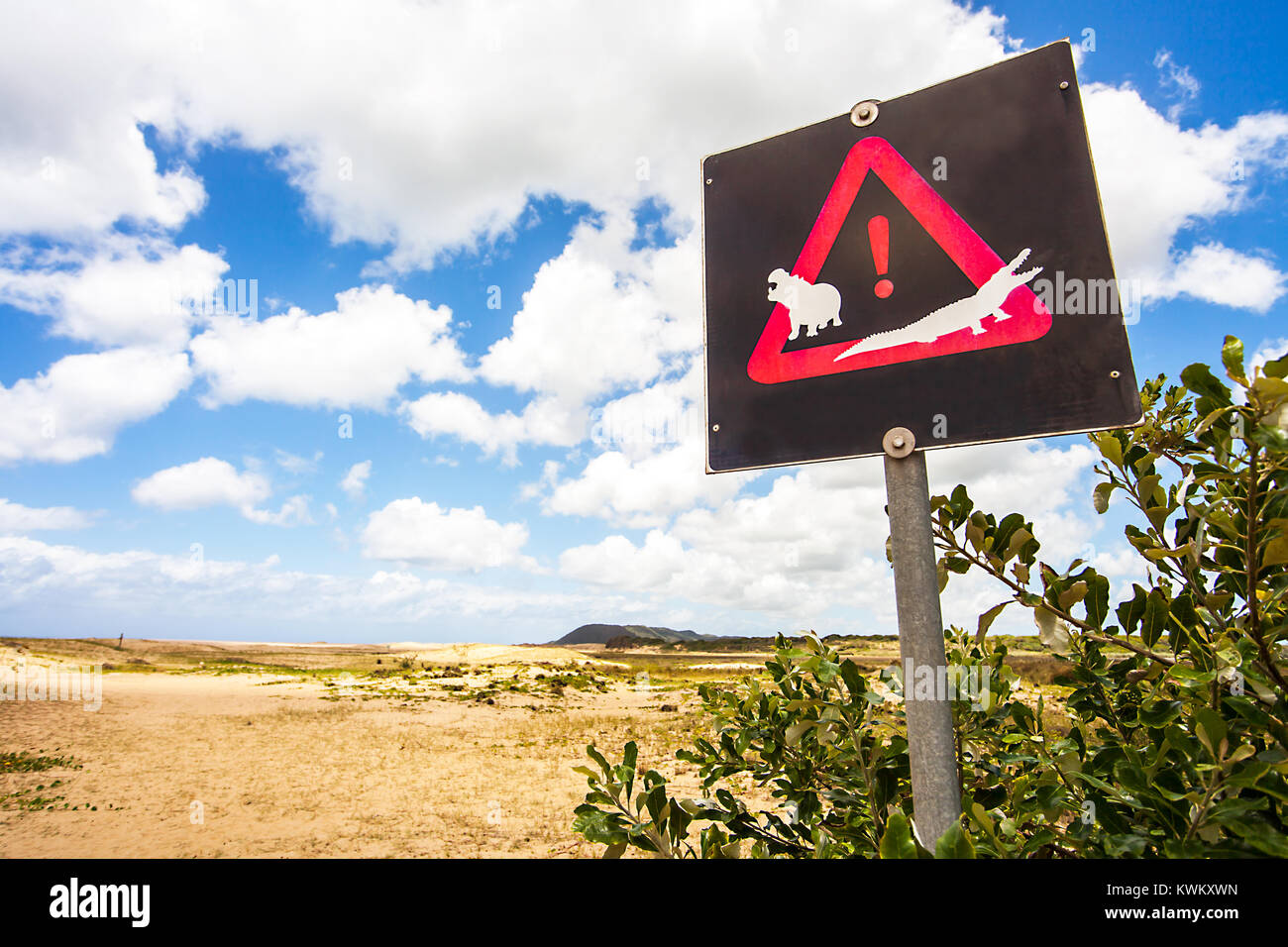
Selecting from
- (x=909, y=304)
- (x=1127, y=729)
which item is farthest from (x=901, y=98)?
(x=1127, y=729)

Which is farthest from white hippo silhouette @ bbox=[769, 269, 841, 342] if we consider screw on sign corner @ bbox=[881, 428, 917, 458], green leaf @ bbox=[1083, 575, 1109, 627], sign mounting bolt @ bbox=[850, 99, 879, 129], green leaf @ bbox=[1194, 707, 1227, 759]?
green leaf @ bbox=[1194, 707, 1227, 759]

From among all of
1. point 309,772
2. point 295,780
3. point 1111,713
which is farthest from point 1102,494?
point 309,772

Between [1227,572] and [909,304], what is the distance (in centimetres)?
93

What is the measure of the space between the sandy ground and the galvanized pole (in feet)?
24.5

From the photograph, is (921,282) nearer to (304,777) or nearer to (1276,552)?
(1276,552)

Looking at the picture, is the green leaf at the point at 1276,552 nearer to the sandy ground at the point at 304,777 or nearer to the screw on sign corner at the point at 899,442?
the screw on sign corner at the point at 899,442

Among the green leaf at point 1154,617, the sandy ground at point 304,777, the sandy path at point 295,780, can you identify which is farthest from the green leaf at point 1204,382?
the sandy path at point 295,780

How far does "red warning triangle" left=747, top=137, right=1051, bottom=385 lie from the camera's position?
1.38m

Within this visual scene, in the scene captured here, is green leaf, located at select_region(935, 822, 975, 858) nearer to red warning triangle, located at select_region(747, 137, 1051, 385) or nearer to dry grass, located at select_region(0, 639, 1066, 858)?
red warning triangle, located at select_region(747, 137, 1051, 385)

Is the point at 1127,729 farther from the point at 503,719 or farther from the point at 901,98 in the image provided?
the point at 503,719

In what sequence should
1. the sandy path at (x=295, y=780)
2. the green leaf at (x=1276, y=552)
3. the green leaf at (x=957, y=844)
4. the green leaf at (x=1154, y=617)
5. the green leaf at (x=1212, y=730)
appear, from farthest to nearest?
the sandy path at (x=295, y=780) < the green leaf at (x=1154, y=617) < the green leaf at (x=1276, y=552) < the green leaf at (x=1212, y=730) < the green leaf at (x=957, y=844)

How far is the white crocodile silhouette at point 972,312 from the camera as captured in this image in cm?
140

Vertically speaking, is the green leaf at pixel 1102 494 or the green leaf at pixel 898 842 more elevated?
the green leaf at pixel 1102 494

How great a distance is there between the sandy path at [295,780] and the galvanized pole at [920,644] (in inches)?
299
